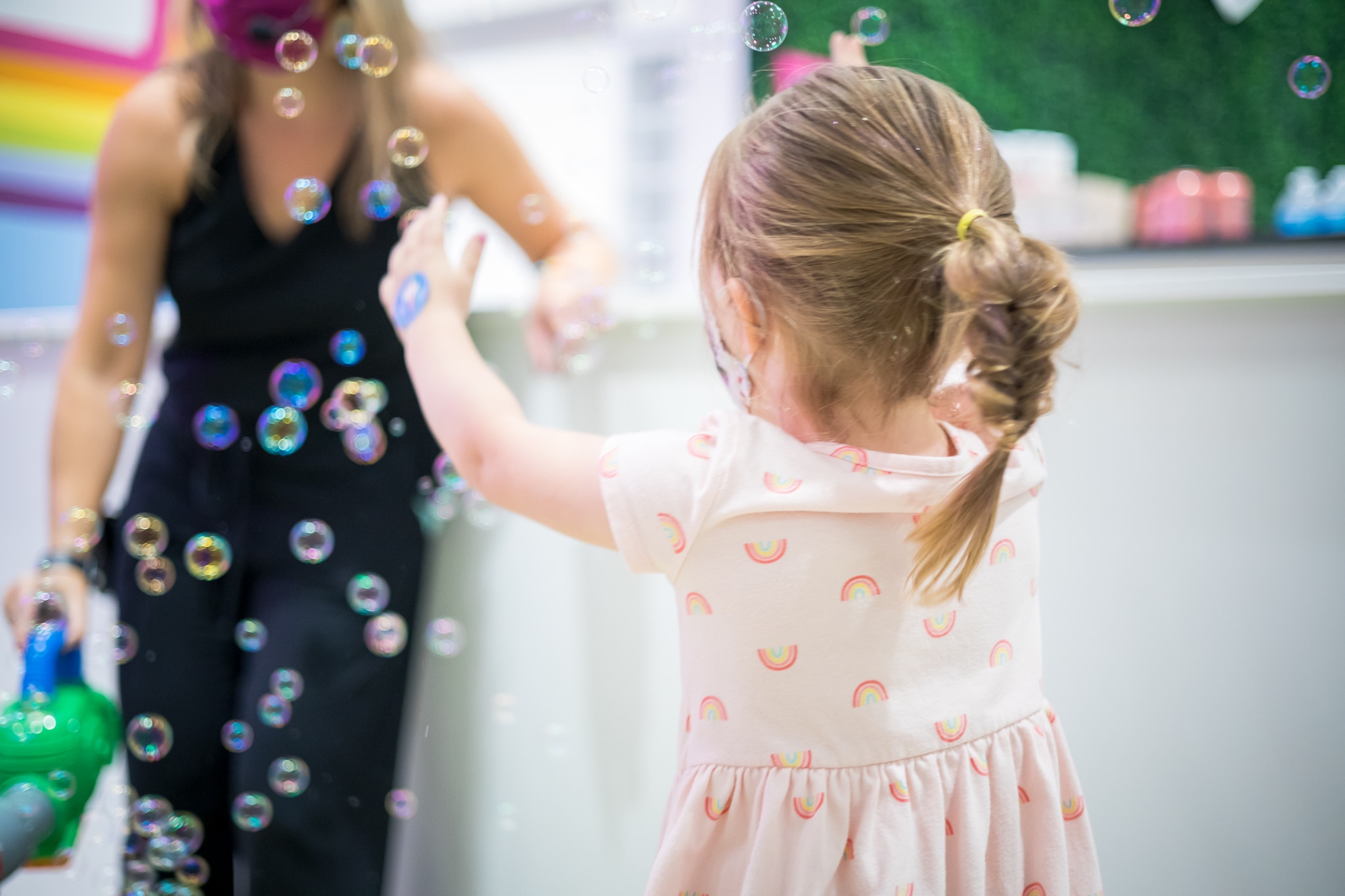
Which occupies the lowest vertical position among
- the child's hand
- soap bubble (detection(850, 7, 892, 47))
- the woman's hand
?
the woman's hand

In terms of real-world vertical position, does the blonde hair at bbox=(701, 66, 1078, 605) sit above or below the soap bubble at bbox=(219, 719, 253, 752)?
above

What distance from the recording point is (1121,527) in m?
0.96

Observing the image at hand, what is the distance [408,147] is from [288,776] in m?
0.69

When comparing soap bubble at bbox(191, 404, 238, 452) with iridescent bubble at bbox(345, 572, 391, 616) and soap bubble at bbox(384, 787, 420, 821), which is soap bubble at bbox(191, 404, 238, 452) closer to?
iridescent bubble at bbox(345, 572, 391, 616)

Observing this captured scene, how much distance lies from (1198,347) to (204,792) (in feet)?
3.93

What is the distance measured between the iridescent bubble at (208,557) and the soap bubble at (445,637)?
9.9 inches

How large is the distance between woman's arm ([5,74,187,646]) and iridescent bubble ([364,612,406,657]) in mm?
306

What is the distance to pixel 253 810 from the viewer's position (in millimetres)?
971

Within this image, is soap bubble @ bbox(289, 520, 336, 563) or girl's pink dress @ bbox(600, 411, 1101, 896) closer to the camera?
girl's pink dress @ bbox(600, 411, 1101, 896)

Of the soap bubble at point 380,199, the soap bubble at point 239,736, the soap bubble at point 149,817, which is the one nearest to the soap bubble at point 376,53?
the soap bubble at point 380,199

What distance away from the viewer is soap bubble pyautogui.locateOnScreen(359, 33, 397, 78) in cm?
97

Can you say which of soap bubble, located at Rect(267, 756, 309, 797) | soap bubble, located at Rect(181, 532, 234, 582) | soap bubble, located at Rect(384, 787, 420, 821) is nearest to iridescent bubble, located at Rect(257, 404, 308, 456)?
soap bubble, located at Rect(181, 532, 234, 582)

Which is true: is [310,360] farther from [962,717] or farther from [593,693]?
[962,717]

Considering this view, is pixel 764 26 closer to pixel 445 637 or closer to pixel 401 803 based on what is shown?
pixel 445 637
